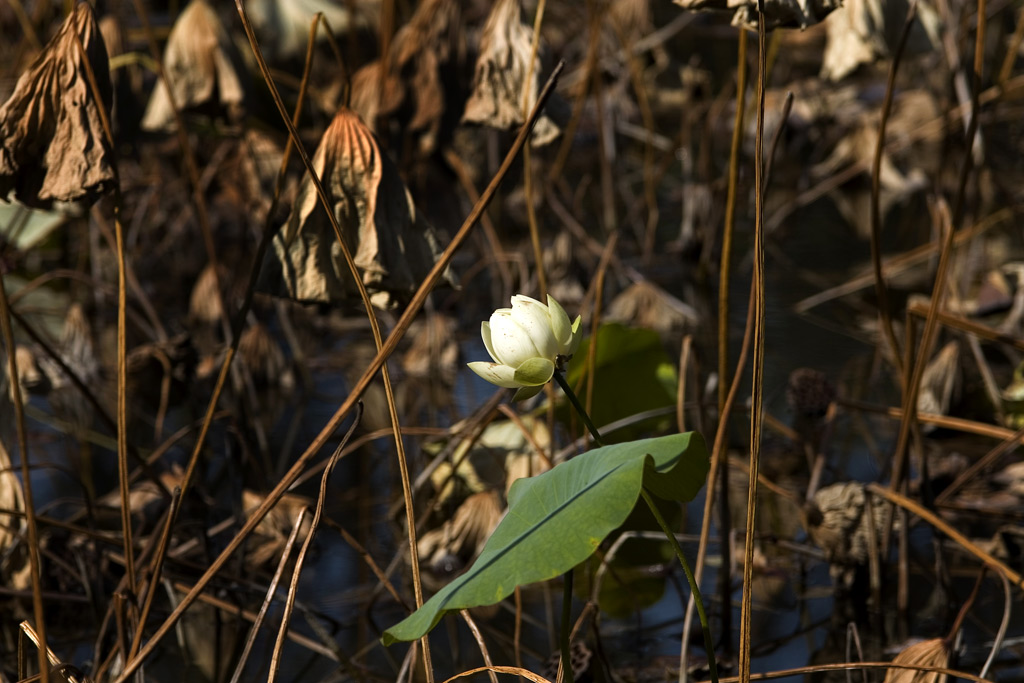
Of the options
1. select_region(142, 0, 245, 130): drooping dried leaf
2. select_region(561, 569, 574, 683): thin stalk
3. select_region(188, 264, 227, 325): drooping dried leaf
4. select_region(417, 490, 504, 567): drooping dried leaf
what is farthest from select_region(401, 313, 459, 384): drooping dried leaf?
select_region(561, 569, 574, 683): thin stalk

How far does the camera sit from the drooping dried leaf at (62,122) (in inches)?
30.4

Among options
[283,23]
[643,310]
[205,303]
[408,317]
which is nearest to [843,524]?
[408,317]

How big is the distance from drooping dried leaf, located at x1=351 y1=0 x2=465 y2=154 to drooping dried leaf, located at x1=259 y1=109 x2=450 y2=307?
503mm

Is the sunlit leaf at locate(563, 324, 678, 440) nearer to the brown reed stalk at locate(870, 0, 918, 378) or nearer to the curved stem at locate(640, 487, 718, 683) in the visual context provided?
the brown reed stalk at locate(870, 0, 918, 378)

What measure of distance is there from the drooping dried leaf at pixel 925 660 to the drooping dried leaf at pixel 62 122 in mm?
714

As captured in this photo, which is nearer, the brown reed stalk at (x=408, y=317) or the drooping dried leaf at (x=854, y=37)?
the brown reed stalk at (x=408, y=317)

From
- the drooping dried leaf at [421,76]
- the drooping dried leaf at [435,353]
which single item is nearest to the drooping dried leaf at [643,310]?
the drooping dried leaf at [435,353]

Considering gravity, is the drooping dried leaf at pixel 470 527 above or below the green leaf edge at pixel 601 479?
below

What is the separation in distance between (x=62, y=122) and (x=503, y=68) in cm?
45

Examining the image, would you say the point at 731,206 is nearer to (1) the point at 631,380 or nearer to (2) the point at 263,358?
(1) the point at 631,380

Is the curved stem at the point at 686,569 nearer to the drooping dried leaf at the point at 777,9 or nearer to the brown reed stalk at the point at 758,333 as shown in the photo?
the brown reed stalk at the point at 758,333

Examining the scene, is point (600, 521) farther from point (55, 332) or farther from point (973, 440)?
point (55, 332)

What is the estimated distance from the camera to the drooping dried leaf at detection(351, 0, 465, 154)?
134 cm

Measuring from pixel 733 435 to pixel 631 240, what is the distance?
1.14 metres
